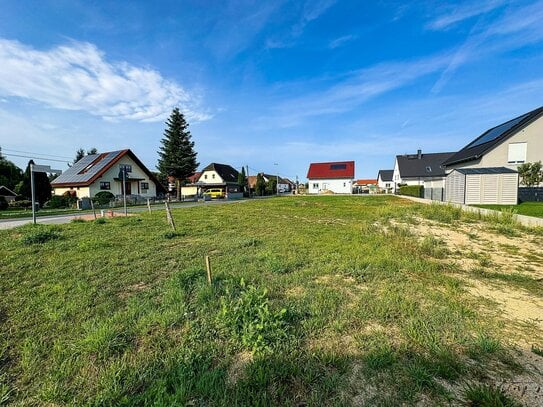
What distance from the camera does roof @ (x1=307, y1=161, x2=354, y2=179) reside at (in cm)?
5048

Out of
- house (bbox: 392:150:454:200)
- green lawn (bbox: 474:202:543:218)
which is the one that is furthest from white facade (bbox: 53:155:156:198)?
house (bbox: 392:150:454:200)

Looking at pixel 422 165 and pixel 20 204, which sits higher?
pixel 422 165

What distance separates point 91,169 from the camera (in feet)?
90.5

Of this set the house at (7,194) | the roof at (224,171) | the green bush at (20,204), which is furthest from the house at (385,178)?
the house at (7,194)

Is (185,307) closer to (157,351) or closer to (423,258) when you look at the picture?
(157,351)

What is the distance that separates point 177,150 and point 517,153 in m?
35.2

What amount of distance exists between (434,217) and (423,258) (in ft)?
22.1

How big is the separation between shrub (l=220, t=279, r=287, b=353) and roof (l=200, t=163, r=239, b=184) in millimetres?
46129

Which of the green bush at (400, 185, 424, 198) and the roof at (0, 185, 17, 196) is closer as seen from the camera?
the roof at (0, 185, 17, 196)

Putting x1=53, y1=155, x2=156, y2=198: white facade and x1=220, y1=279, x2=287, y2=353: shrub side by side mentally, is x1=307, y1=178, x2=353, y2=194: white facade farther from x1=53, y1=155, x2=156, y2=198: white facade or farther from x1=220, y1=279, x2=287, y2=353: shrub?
x1=220, y1=279, x2=287, y2=353: shrub

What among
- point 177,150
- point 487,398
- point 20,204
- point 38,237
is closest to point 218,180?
point 177,150

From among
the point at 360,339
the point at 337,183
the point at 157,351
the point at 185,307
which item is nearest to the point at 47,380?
the point at 157,351

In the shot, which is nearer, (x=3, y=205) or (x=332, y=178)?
(x=3, y=205)

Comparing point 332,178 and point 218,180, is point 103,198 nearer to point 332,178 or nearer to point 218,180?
point 218,180
